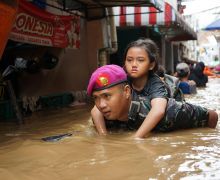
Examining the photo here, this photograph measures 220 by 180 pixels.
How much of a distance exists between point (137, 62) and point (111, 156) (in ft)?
3.98

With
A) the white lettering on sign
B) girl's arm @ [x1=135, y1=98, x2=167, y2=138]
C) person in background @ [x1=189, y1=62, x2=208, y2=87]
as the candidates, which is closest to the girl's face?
girl's arm @ [x1=135, y1=98, x2=167, y2=138]

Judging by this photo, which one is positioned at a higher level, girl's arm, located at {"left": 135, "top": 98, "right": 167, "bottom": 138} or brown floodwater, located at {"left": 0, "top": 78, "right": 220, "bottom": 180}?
girl's arm, located at {"left": 135, "top": 98, "right": 167, "bottom": 138}

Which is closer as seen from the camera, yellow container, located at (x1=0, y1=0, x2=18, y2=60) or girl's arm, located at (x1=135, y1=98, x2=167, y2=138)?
yellow container, located at (x1=0, y1=0, x2=18, y2=60)

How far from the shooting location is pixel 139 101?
12.1 ft

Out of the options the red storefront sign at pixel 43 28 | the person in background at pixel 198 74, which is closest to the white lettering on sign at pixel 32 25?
the red storefront sign at pixel 43 28

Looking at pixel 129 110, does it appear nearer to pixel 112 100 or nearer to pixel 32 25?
pixel 112 100

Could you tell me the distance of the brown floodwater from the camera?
2.26 meters

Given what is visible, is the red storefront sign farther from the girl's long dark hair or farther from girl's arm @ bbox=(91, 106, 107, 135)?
the girl's long dark hair

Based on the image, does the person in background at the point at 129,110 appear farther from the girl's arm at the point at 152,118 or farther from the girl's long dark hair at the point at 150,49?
the girl's long dark hair at the point at 150,49

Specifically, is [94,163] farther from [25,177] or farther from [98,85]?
[98,85]

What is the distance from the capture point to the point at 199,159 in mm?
2543

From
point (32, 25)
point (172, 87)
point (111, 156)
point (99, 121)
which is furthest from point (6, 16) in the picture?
point (32, 25)

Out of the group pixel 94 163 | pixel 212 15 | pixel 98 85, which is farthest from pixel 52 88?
pixel 212 15

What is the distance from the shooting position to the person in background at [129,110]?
3.36 meters
